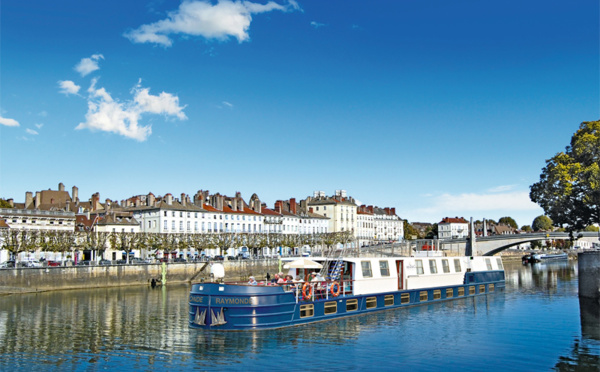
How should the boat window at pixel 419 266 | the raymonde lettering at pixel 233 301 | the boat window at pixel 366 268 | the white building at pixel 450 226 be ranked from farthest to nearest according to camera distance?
1. the white building at pixel 450 226
2. the boat window at pixel 419 266
3. the boat window at pixel 366 268
4. the raymonde lettering at pixel 233 301

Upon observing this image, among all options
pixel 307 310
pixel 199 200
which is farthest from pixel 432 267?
pixel 199 200

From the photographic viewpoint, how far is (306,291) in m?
30.4

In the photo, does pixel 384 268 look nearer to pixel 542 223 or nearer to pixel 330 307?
pixel 330 307

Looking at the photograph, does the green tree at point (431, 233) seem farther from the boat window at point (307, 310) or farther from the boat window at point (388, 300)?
the boat window at point (307, 310)

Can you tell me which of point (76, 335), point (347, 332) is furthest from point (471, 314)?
point (76, 335)

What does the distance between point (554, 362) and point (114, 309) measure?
30.2 meters

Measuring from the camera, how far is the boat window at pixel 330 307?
30.9m

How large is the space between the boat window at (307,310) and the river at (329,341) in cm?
64

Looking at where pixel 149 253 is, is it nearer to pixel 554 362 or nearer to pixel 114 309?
pixel 114 309

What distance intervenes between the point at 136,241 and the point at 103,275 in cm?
1410

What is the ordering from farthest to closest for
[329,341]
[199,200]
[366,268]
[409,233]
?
[409,233] → [199,200] → [366,268] → [329,341]

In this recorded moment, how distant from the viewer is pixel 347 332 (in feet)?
94.1

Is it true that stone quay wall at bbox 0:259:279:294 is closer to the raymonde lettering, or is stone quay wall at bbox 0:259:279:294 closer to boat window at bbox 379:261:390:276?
the raymonde lettering

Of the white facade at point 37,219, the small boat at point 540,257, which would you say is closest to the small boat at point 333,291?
the white facade at point 37,219
